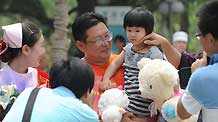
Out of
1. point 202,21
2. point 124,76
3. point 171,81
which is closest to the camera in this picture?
point 202,21

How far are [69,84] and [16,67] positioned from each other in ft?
3.49

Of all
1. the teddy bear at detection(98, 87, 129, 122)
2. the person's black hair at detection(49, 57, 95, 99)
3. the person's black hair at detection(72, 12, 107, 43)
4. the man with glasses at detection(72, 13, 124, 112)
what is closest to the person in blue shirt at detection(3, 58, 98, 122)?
the person's black hair at detection(49, 57, 95, 99)

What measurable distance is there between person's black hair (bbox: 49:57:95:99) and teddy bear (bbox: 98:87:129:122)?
0.54 metres

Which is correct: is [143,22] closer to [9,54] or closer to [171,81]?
[171,81]

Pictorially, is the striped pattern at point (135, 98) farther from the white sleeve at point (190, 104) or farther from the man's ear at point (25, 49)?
the man's ear at point (25, 49)

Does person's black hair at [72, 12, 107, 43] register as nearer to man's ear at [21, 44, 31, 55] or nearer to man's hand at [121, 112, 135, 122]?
man's ear at [21, 44, 31, 55]

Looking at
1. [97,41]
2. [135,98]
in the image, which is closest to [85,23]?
[97,41]

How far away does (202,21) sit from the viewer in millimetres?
3264

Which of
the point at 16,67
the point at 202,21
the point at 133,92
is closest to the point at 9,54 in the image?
the point at 16,67

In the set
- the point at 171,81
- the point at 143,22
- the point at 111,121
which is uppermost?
the point at 143,22

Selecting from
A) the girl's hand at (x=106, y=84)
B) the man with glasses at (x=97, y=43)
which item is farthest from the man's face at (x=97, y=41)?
the girl's hand at (x=106, y=84)

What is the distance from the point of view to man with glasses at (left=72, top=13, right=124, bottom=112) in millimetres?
4137

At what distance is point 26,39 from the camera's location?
4.10m

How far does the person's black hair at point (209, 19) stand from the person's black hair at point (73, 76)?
66 cm
